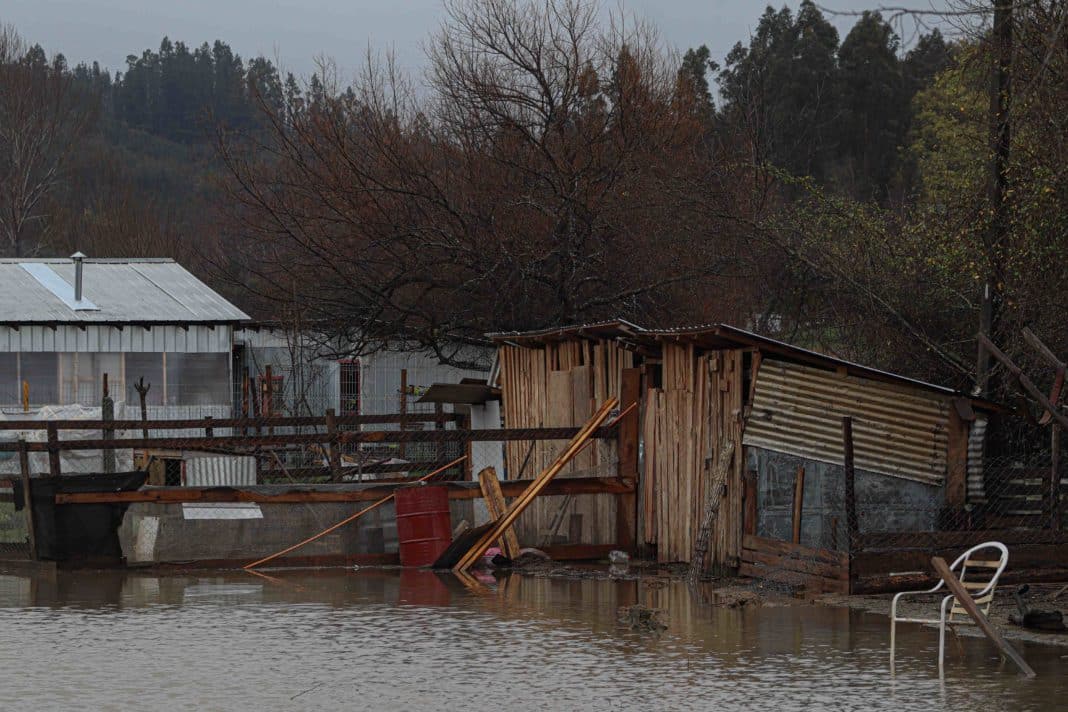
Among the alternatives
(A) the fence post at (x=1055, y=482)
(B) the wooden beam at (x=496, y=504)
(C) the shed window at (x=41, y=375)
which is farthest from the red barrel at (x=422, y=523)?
(C) the shed window at (x=41, y=375)

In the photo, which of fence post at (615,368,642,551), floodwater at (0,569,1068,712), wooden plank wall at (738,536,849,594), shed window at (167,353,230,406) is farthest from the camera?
shed window at (167,353,230,406)

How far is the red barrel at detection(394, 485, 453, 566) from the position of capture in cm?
1689

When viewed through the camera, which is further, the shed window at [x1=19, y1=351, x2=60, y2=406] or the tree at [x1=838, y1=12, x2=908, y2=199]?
the tree at [x1=838, y1=12, x2=908, y2=199]

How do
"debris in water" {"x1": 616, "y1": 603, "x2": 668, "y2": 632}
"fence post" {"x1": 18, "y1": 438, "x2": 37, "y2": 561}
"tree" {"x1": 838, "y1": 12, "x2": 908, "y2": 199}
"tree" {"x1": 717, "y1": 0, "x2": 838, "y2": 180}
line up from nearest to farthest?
"debris in water" {"x1": 616, "y1": 603, "x2": 668, "y2": 632} < "fence post" {"x1": 18, "y1": 438, "x2": 37, "y2": 561} < "tree" {"x1": 717, "y1": 0, "x2": 838, "y2": 180} < "tree" {"x1": 838, "y1": 12, "x2": 908, "y2": 199}

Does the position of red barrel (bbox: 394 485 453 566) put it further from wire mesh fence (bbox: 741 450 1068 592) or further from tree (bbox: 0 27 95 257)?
tree (bbox: 0 27 95 257)

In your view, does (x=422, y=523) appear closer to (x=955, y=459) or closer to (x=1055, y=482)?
(x=955, y=459)

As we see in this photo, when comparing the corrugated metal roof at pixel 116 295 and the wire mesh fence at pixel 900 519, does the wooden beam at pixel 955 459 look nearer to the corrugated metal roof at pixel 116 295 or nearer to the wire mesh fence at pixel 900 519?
the wire mesh fence at pixel 900 519

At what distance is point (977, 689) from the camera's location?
9.25 metres

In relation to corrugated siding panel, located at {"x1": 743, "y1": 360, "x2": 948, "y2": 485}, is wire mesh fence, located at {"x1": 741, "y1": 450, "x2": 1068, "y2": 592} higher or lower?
lower

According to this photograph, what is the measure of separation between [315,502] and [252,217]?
20113mm

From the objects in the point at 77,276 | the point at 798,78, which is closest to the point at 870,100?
the point at 798,78

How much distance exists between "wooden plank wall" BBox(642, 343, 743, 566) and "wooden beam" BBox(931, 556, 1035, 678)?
5.87 metres

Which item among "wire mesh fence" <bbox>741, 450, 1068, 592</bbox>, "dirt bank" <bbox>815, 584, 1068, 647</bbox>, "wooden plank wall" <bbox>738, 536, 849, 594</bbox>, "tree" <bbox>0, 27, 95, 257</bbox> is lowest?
"dirt bank" <bbox>815, 584, 1068, 647</bbox>

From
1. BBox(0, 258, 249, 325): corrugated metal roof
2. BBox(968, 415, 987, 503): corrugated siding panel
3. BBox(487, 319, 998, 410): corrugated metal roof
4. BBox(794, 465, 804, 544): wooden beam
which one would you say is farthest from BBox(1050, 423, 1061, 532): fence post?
BBox(0, 258, 249, 325): corrugated metal roof
